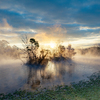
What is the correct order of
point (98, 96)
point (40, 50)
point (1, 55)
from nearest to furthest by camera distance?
point (98, 96) < point (40, 50) < point (1, 55)

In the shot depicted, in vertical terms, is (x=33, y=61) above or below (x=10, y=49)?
below

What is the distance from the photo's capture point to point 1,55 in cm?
4322

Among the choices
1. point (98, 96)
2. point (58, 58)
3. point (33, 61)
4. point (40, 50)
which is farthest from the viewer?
point (58, 58)

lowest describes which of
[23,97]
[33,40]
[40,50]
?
[23,97]

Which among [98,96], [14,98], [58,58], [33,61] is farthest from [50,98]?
[58,58]

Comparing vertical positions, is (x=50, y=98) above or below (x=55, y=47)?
below

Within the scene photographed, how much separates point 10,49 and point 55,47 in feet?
81.5

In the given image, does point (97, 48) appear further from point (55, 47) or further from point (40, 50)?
point (40, 50)

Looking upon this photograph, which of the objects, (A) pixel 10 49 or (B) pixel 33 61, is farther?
(A) pixel 10 49

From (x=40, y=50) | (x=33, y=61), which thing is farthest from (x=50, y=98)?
(x=40, y=50)

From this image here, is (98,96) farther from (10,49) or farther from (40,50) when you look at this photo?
(10,49)

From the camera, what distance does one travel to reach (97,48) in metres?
57.3

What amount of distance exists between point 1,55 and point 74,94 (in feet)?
141

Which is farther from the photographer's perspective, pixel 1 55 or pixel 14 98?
pixel 1 55
